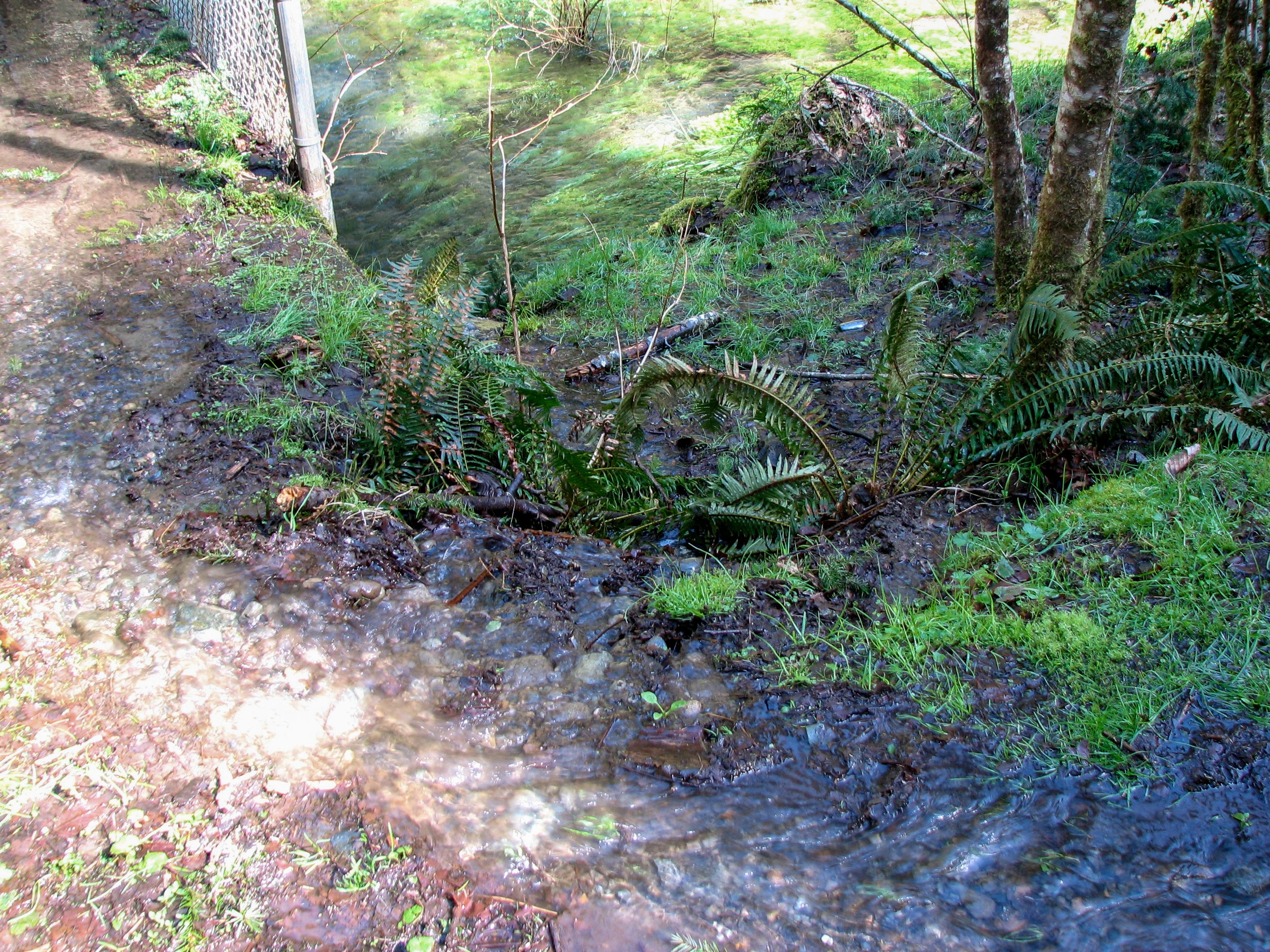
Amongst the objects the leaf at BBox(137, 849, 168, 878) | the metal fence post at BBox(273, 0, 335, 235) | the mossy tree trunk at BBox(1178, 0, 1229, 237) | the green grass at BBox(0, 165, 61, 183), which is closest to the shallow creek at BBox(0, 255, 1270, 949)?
the leaf at BBox(137, 849, 168, 878)

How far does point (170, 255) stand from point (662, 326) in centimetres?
298

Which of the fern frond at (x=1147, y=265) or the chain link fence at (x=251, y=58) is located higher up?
the chain link fence at (x=251, y=58)

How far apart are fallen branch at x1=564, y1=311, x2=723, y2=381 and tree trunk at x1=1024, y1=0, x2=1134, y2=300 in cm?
203

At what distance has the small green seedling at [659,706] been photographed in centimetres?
244

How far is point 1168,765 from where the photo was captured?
2.11 metres

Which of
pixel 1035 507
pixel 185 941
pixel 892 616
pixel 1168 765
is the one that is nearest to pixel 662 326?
pixel 1035 507

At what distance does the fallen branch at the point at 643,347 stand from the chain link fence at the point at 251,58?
2962 mm

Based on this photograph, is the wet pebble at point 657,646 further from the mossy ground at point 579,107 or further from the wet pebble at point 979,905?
the mossy ground at point 579,107

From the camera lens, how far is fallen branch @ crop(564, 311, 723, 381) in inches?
204

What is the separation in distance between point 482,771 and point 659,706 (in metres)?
0.54

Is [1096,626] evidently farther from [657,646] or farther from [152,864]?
[152,864]

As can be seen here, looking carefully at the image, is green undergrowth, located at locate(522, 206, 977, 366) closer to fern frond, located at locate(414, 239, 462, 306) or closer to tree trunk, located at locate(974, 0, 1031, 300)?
tree trunk, located at locate(974, 0, 1031, 300)

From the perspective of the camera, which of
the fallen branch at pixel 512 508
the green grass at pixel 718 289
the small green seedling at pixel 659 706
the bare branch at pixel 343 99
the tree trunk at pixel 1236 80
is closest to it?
the small green seedling at pixel 659 706

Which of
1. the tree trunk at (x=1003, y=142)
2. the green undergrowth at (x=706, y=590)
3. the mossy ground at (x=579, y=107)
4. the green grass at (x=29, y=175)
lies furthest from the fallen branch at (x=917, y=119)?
the green grass at (x=29, y=175)
